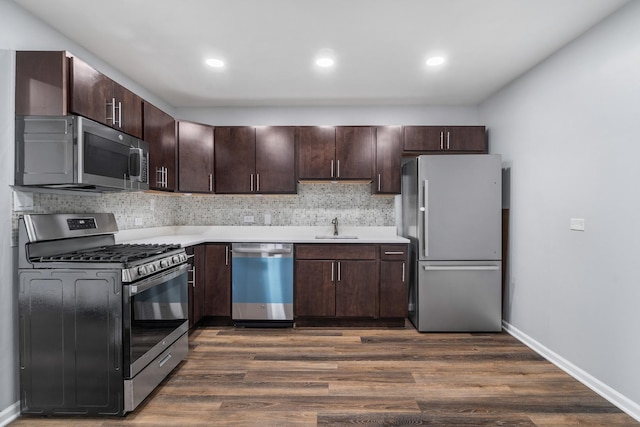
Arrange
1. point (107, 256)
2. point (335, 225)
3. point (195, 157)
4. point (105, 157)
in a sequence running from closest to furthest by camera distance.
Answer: point (107, 256) < point (105, 157) < point (195, 157) < point (335, 225)

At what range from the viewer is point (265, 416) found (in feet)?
6.71

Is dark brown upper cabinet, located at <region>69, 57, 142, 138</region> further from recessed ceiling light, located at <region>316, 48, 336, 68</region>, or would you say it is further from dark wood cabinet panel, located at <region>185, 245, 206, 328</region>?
recessed ceiling light, located at <region>316, 48, 336, 68</region>

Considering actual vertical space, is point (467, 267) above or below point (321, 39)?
below

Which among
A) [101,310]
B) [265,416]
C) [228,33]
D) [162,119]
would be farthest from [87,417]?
[228,33]

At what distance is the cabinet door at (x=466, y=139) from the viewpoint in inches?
152

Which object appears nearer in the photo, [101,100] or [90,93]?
[90,93]

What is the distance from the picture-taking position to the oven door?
77.9 inches

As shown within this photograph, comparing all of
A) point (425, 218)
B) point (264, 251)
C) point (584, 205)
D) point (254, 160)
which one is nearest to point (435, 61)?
point (425, 218)

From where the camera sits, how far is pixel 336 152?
3865 millimetres

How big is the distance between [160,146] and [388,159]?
2432mm

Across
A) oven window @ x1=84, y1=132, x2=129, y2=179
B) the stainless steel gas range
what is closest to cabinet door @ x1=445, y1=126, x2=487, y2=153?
oven window @ x1=84, y1=132, x2=129, y2=179

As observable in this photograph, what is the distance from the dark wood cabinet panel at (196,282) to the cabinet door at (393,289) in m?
1.92

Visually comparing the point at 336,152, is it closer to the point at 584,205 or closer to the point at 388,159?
the point at 388,159

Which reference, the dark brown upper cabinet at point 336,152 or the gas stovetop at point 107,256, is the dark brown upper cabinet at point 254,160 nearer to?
the dark brown upper cabinet at point 336,152
